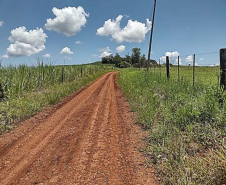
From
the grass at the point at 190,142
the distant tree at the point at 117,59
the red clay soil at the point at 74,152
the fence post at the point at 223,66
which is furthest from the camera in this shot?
the distant tree at the point at 117,59

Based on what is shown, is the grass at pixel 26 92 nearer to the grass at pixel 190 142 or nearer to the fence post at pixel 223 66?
the grass at pixel 190 142

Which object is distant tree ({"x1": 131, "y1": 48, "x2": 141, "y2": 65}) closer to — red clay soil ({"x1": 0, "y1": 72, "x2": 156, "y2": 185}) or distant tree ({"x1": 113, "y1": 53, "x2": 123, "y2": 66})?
distant tree ({"x1": 113, "y1": 53, "x2": 123, "y2": 66})

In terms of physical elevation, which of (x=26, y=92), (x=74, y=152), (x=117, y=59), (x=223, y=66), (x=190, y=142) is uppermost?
(x=117, y=59)

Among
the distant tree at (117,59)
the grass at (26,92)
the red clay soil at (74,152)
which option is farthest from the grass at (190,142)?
the distant tree at (117,59)

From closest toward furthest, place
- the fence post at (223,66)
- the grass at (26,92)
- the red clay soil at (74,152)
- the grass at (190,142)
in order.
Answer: the grass at (190,142) → the red clay soil at (74,152) → the fence post at (223,66) → the grass at (26,92)

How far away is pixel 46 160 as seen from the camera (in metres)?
3.52

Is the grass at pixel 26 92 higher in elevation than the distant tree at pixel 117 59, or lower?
lower

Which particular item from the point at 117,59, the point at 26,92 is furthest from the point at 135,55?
the point at 26,92

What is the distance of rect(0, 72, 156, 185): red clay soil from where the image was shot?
9.68 feet

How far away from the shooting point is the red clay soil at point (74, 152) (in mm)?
2949

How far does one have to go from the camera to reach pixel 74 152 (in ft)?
12.4

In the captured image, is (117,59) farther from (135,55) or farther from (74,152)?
(74,152)

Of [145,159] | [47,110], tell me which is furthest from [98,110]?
[145,159]

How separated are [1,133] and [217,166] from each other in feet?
17.6
